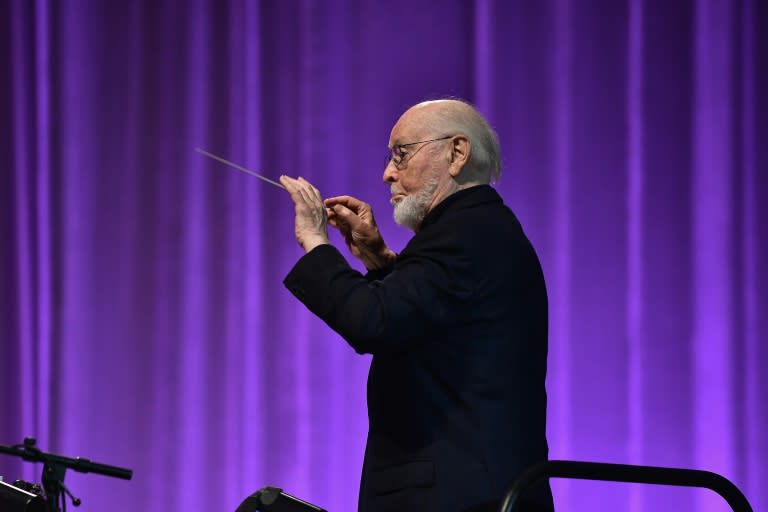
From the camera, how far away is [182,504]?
3.70 meters

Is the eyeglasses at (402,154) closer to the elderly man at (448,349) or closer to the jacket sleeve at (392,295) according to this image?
the elderly man at (448,349)

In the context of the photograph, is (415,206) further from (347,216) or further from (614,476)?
(614,476)

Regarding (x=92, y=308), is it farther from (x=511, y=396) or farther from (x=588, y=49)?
(x=511, y=396)

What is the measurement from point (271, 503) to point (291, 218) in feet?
6.48

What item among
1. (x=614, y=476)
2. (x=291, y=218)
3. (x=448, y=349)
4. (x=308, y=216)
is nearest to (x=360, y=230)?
(x=308, y=216)

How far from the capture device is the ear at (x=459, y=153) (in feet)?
6.71

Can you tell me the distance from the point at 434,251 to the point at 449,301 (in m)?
0.10

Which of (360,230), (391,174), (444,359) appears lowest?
→ (444,359)

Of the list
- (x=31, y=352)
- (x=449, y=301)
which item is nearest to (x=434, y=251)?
(x=449, y=301)

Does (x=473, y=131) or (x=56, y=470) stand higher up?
(x=473, y=131)

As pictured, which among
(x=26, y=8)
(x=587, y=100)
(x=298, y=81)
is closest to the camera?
(x=587, y=100)

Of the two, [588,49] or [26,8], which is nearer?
[588,49]

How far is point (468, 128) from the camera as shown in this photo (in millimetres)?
2082

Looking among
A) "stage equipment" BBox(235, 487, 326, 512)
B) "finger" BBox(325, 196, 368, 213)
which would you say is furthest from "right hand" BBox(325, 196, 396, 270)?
"stage equipment" BBox(235, 487, 326, 512)
